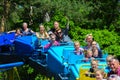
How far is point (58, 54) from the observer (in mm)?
10195

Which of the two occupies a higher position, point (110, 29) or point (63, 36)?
point (63, 36)

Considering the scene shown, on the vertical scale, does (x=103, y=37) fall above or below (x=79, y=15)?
below

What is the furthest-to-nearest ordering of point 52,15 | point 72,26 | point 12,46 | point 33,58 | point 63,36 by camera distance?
point 52,15, point 72,26, point 12,46, point 33,58, point 63,36

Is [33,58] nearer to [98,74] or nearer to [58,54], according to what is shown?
[58,54]

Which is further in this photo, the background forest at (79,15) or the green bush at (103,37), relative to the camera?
the background forest at (79,15)

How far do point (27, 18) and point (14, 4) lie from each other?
8.88 ft

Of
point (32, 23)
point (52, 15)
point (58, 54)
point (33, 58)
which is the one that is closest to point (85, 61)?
point (58, 54)

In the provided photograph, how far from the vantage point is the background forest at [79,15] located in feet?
75.4

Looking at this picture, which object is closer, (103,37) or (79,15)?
(103,37)

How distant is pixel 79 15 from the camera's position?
2423cm

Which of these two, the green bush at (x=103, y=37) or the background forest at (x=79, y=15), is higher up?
the background forest at (x=79, y=15)

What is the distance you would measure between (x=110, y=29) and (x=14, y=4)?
5.91 m

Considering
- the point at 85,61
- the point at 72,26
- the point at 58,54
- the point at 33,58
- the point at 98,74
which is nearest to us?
the point at 98,74

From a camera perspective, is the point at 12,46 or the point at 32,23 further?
the point at 32,23
